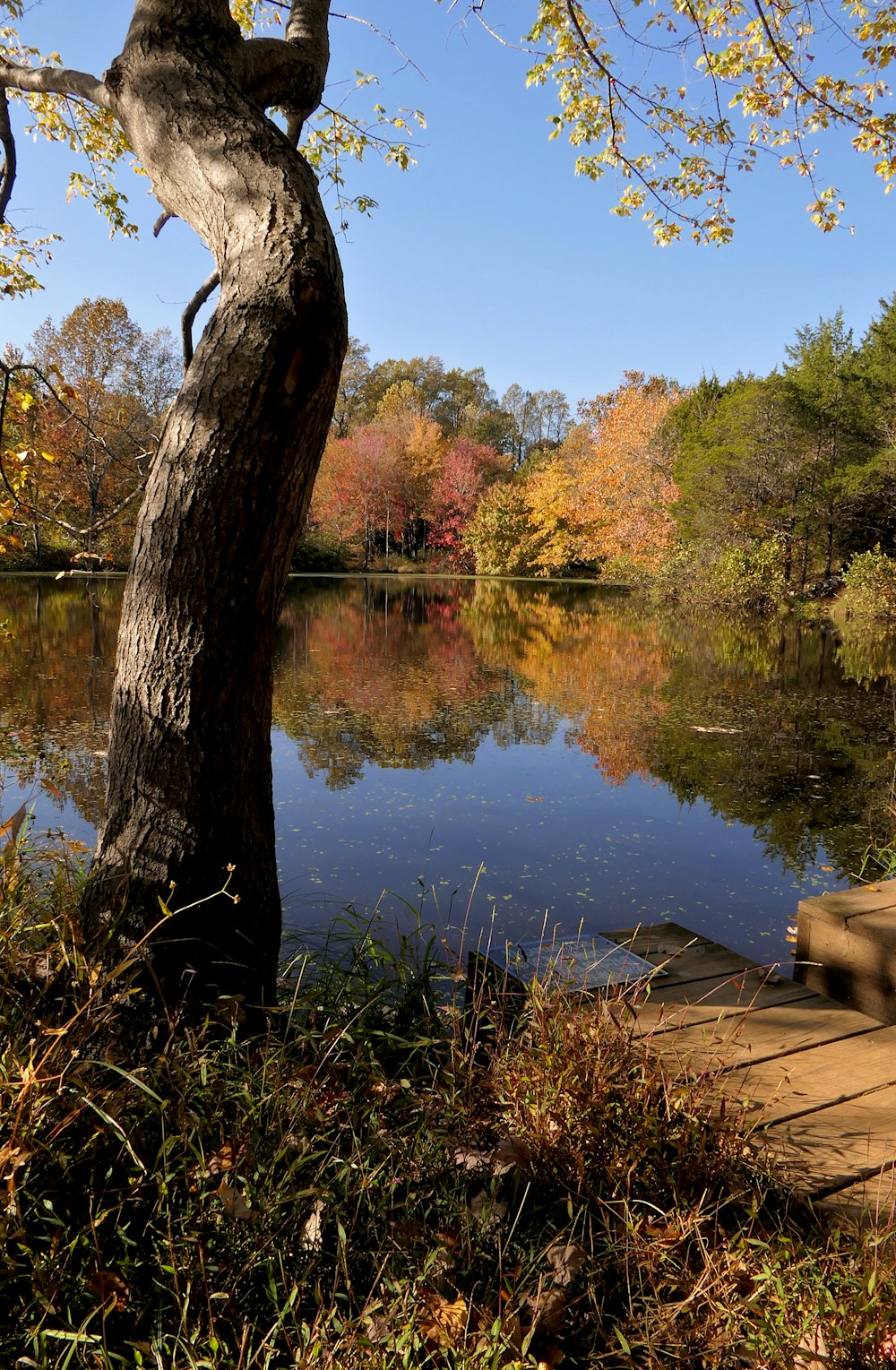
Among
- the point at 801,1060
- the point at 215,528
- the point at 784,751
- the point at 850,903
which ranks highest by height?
the point at 215,528

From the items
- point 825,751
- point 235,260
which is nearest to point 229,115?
point 235,260

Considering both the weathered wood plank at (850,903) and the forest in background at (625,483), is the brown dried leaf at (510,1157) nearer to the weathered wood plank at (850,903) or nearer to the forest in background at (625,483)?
the weathered wood plank at (850,903)

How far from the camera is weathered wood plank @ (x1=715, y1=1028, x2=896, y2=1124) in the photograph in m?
1.94

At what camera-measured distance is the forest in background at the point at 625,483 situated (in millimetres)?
19984

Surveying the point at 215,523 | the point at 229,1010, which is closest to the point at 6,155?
the point at 215,523

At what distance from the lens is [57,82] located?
9.15ft

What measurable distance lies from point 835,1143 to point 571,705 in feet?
23.9

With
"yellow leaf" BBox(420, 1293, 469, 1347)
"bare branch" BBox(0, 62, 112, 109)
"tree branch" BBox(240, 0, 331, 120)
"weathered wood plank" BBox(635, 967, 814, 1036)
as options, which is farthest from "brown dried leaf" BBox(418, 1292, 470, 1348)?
"tree branch" BBox(240, 0, 331, 120)

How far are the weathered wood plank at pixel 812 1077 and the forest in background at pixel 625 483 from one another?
9.14 meters

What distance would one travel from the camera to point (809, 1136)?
1846 millimetres

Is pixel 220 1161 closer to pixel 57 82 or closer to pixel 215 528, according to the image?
pixel 215 528

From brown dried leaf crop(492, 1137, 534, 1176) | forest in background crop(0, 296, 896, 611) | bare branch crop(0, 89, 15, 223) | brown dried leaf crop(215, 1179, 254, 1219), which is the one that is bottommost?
brown dried leaf crop(215, 1179, 254, 1219)

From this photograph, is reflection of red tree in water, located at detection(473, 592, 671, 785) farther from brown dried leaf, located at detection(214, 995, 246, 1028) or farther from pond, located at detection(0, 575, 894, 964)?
brown dried leaf, located at detection(214, 995, 246, 1028)

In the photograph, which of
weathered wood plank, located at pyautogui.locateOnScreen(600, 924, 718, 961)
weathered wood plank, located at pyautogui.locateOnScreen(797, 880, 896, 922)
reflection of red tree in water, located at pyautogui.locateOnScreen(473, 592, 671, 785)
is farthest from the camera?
reflection of red tree in water, located at pyautogui.locateOnScreen(473, 592, 671, 785)
